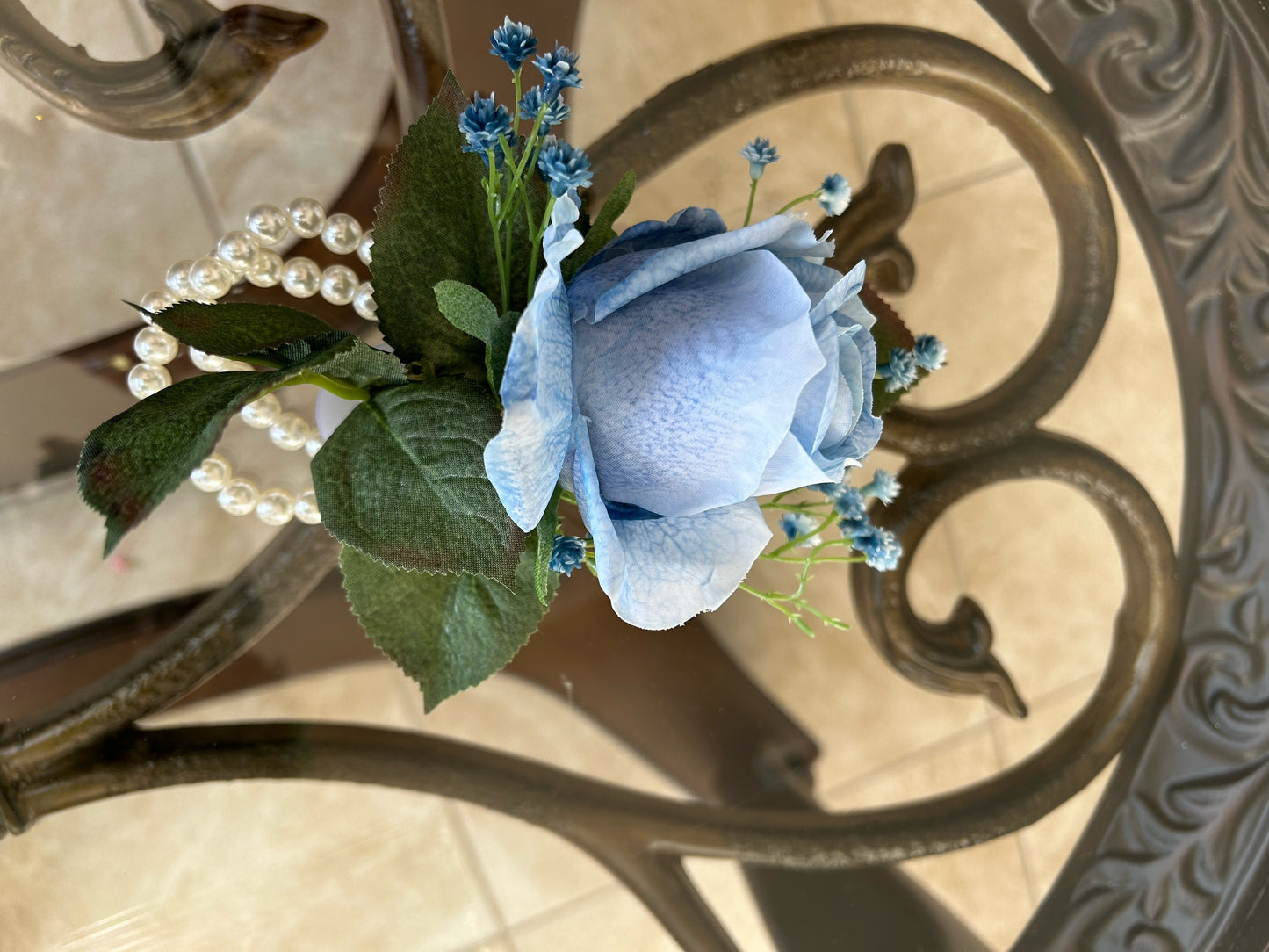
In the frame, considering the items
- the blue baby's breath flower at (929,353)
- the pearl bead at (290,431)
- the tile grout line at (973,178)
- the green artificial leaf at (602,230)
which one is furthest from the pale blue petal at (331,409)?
the tile grout line at (973,178)

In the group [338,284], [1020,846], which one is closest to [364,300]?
[338,284]

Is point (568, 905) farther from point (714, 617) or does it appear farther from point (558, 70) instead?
point (558, 70)

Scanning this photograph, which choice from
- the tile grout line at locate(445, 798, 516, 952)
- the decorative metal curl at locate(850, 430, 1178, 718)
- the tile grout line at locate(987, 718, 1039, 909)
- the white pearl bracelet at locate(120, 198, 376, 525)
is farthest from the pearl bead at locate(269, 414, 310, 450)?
the tile grout line at locate(987, 718, 1039, 909)

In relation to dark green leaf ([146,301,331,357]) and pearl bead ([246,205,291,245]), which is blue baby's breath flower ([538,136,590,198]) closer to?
dark green leaf ([146,301,331,357])

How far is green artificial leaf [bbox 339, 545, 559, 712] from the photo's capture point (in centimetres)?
34

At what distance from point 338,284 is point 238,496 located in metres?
0.12

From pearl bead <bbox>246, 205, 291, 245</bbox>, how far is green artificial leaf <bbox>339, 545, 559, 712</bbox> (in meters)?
0.20

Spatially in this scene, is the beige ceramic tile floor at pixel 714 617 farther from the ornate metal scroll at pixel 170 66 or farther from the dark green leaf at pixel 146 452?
the dark green leaf at pixel 146 452

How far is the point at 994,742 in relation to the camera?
0.54 m

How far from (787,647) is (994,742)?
14cm

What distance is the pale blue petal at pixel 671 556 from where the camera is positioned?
26cm

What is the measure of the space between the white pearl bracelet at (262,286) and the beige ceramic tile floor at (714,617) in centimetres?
3

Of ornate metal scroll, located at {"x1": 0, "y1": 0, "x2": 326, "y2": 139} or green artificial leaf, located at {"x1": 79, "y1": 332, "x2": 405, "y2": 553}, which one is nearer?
green artificial leaf, located at {"x1": 79, "y1": 332, "x2": 405, "y2": 553}

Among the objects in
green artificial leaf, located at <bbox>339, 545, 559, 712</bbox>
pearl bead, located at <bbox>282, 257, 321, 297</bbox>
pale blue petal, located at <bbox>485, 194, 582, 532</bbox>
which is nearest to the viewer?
pale blue petal, located at <bbox>485, 194, 582, 532</bbox>
